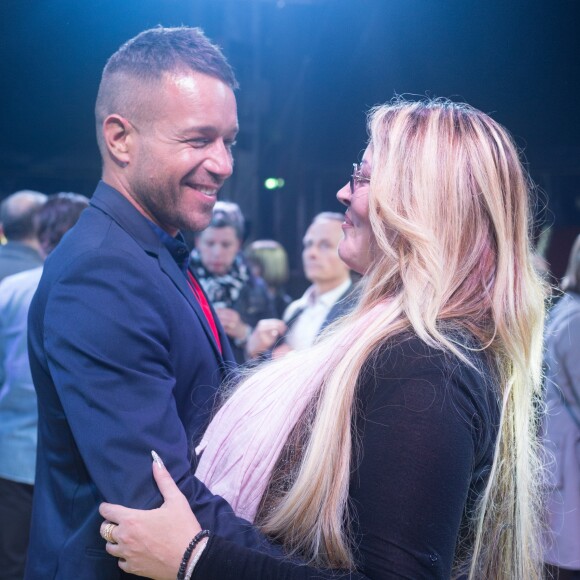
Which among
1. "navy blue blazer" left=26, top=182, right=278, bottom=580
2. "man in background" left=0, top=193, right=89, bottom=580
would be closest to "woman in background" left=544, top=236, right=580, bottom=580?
"navy blue blazer" left=26, top=182, right=278, bottom=580

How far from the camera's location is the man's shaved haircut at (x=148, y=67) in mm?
1551

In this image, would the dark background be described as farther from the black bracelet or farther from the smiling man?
the black bracelet

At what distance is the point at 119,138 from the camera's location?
5.18 feet

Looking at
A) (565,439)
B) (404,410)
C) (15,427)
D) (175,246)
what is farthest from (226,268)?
(404,410)

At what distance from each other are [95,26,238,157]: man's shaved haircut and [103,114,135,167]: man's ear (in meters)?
0.02

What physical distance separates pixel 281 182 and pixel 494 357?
6500 mm

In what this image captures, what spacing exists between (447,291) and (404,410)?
266 mm

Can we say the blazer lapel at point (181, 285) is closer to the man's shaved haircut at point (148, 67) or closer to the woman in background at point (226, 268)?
the man's shaved haircut at point (148, 67)

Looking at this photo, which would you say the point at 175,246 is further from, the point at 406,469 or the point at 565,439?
the point at 565,439

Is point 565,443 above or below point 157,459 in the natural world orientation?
below

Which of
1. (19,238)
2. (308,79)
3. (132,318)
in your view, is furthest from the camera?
(308,79)

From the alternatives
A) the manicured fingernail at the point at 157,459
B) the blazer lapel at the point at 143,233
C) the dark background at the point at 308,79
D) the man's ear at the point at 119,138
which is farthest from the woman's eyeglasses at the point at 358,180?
the dark background at the point at 308,79

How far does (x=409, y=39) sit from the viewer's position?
19.0 feet

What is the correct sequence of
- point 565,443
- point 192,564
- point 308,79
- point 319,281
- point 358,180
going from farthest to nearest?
point 308,79
point 319,281
point 565,443
point 358,180
point 192,564
